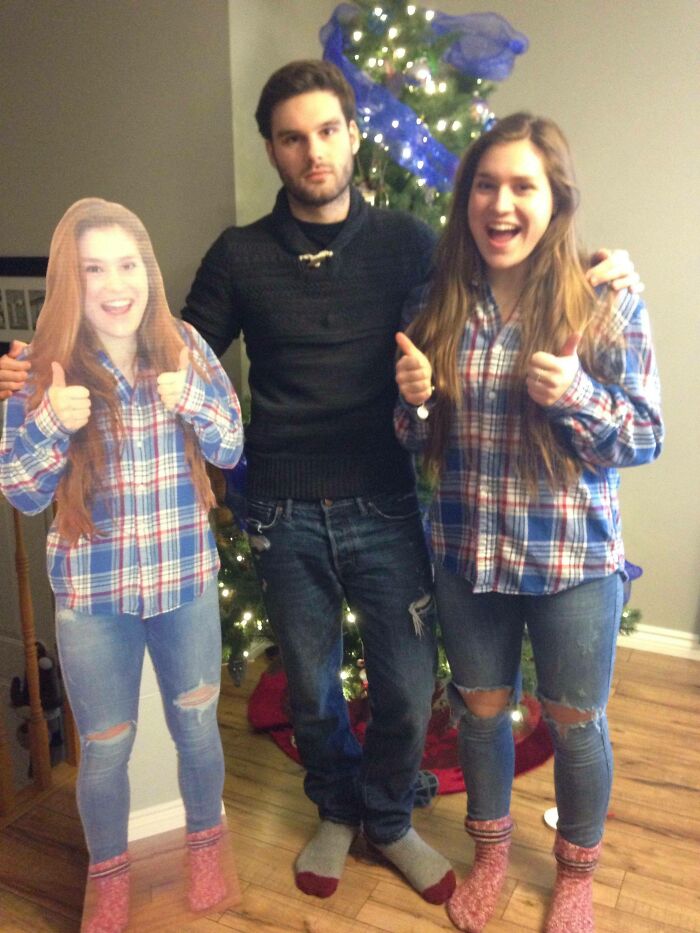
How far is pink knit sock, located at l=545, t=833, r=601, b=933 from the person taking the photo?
1.49 m

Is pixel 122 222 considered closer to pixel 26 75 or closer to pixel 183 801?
pixel 26 75

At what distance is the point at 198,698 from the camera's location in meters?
1.40

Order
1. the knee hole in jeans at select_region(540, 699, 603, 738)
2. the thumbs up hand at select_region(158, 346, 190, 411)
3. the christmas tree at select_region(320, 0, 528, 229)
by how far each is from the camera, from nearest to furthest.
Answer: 1. the thumbs up hand at select_region(158, 346, 190, 411)
2. the knee hole in jeans at select_region(540, 699, 603, 738)
3. the christmas tree at select_region(320, 0, 528, 229)

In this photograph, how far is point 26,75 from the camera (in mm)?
1823

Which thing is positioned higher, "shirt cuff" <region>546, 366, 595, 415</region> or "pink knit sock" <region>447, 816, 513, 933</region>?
"shirt cuff" <region>546, 366, 595, 415</region>

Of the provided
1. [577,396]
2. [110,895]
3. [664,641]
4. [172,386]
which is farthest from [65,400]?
[664,641]

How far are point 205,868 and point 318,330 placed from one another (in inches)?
40.2

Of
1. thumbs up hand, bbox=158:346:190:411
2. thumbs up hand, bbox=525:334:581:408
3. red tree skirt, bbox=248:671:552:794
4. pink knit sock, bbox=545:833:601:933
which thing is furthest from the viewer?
red tree skirt, bbox=248:671:552:794

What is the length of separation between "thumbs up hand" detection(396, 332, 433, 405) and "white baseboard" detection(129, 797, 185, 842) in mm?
858

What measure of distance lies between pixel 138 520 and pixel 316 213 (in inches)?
24.5

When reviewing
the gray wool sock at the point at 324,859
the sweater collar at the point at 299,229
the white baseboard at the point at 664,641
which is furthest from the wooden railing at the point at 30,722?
the white baseboard at the point at 664,641

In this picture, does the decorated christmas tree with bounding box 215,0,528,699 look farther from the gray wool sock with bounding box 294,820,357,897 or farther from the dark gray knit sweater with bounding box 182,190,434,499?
the dark gray knit sweater with bounding box 182,190,434,499

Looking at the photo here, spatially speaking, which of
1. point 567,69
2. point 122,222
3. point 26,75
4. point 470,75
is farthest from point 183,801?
point 567,69

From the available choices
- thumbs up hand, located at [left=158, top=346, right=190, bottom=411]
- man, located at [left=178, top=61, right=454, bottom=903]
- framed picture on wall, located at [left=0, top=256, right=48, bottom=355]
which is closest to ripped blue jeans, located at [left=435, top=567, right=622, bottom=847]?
man, located at [left=178, top=61, right=454, bottom=903]
